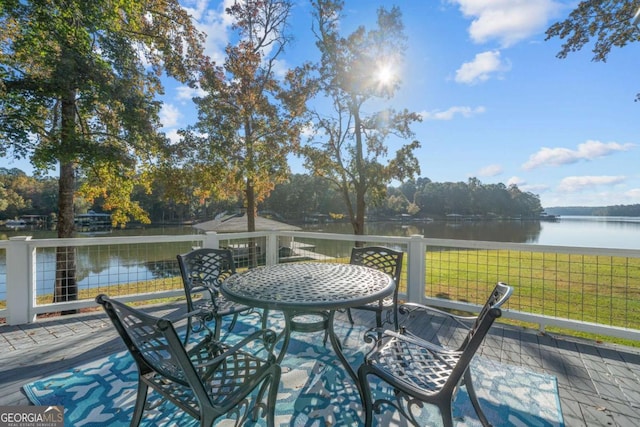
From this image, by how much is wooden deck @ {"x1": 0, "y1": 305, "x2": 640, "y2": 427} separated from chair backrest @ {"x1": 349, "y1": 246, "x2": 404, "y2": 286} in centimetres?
74

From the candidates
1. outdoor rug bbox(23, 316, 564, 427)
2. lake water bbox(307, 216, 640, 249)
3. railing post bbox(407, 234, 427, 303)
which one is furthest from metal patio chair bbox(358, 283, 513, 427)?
lake water bbox(307, 216, 640, 249)

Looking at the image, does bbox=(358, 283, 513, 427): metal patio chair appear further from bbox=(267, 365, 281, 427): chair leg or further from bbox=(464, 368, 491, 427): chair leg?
bbox=(267, 365, 281, 427): chair leg

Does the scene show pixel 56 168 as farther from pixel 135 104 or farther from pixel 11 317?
pixel 11 317

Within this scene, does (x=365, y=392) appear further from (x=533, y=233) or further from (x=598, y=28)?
(x=533, y=233)

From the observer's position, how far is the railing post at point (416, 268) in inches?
144

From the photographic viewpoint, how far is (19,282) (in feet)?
10.5

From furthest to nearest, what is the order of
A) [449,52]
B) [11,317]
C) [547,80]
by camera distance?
[449,52], [547,80], [11,317]

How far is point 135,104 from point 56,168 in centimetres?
183

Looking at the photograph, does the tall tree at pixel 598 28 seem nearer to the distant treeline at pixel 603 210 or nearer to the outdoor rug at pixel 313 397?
the outdoor rug at pixel 313 397

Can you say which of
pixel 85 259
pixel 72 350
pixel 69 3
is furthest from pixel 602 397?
pixel 85 259

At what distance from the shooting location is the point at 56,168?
5266 mm

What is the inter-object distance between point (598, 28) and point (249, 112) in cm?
673

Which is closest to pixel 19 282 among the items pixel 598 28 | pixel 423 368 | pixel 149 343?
pixel 149 343

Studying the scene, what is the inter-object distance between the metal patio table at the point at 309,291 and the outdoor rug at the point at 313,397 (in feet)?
0.86
